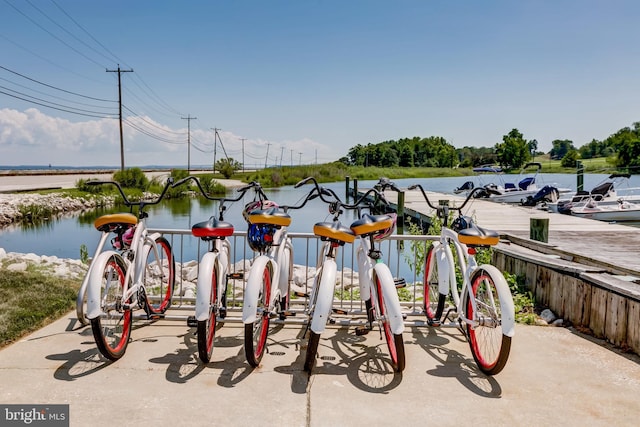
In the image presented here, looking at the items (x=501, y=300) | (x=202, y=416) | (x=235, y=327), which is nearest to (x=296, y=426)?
(x=202, y=416)

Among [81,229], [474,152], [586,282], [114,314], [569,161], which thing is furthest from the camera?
[474,152]

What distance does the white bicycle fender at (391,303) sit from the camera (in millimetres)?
2965

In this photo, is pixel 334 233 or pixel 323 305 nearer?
pixel 323 305

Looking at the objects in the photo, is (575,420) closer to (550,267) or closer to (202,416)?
(202,416)

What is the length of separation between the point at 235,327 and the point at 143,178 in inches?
1159

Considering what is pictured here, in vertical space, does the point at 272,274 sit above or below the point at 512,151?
below

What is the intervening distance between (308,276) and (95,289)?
5.65 metres

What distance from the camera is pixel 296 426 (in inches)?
100

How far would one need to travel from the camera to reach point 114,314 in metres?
3.43

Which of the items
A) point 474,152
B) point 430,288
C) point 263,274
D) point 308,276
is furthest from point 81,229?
point 474,152

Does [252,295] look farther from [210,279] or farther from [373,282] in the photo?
[373,282]

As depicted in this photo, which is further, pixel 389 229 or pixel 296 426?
pixel 389 229

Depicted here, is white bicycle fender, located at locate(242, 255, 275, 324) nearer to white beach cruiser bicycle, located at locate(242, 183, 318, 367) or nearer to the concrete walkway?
white beach cruiser bicycle, located at locate(242, 183, 318, 367)

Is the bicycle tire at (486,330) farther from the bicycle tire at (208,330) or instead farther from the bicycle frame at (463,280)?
the bicycle tire at (208,330)
